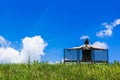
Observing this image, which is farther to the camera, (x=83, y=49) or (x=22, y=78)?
(x=83, y=49)

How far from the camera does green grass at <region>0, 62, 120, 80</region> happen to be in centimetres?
1678

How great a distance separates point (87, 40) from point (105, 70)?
15.1 metres

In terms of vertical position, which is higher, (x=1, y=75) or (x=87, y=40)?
(x=87, y=40)

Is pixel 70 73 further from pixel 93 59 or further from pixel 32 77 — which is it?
pixel 93 59

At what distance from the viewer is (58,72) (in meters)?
17.8

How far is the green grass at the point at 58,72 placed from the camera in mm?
16781

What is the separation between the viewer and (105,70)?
60.2ft

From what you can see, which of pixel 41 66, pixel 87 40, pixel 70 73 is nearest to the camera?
pixel 70 73

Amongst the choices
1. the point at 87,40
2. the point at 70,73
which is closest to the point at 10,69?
the point at 70,73

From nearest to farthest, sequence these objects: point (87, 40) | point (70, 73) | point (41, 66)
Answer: point (70, 73) < point (41, 66) < point (87, 40)

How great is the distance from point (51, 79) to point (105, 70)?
294cm

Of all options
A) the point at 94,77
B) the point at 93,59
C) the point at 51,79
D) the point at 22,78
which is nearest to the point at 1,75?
the point at 22,78

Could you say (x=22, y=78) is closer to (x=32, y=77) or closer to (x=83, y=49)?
(x=32, y=77)

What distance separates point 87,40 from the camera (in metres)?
33.4
